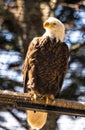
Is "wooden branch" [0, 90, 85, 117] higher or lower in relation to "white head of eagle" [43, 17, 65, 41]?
lower

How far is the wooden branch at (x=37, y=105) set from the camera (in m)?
3.10

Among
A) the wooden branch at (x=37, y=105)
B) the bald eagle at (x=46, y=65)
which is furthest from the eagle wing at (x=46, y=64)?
the wooden branch at (x=37, y=105)

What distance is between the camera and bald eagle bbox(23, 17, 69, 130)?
141 inches

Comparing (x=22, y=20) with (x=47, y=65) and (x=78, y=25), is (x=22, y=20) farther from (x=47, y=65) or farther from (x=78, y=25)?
(x=47, y=65)

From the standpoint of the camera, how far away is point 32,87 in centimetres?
355

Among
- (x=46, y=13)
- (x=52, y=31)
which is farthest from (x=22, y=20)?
(x=52, y=31)

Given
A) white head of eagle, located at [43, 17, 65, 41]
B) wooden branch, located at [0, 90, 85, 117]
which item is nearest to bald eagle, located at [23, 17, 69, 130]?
white head of eagle, located at [43, 17, 65, 41]

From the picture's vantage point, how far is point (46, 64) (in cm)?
358

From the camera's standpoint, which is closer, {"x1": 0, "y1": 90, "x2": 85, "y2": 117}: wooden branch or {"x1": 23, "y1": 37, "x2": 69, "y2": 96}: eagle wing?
{"x1": 0, "y1": 90, "x2": 85, "y2": 117}: wooden branch

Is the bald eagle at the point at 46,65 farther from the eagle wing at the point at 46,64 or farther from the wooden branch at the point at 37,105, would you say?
the wooden branch at the point at 37,105

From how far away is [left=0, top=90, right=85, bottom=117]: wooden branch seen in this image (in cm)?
310

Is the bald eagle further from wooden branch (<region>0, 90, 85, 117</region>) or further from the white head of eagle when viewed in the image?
wooden branch (<region>0, 90, 85, 117</region>)

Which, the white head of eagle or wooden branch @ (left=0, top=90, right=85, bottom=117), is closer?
wooden branch @ (left=0, top=90, right=85, bottom=117)

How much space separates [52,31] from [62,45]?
0.11 metres
